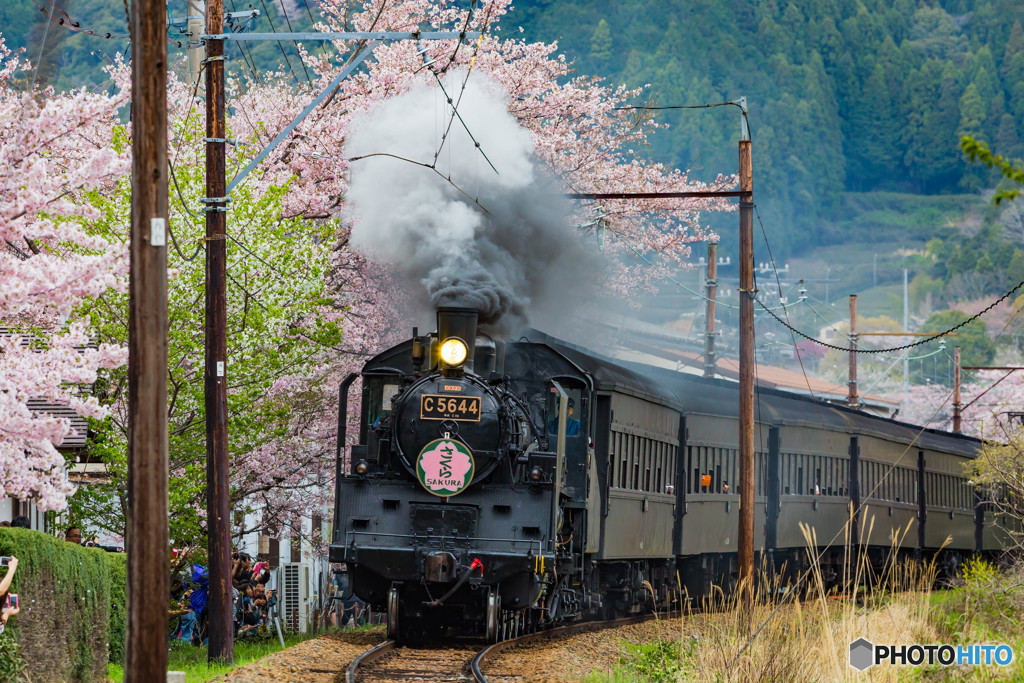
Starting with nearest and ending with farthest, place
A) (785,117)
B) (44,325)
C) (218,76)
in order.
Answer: (218,76), (44,325), (785,117)

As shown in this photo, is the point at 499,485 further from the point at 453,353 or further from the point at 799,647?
the point at 799,647

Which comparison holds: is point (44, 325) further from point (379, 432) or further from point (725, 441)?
point (725, 441)

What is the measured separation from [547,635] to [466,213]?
5181 mm

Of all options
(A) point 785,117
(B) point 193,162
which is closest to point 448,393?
(B) point 193,162

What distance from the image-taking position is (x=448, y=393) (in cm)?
1235

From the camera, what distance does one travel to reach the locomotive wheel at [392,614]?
1280 centimetres

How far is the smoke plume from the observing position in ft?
46.6

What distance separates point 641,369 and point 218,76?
902cm

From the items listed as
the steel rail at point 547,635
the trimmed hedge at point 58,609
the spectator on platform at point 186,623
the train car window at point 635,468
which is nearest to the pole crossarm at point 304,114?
the trimmed hedge at point 58,609

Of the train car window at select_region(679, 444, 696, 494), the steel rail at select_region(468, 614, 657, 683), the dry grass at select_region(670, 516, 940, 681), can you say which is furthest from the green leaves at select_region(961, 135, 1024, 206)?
the train car window at select_region(679, 444, 696, 494)

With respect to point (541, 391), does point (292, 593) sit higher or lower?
lower

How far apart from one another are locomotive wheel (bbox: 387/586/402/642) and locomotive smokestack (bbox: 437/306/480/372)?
2.42m

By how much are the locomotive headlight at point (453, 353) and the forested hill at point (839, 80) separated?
10238cm

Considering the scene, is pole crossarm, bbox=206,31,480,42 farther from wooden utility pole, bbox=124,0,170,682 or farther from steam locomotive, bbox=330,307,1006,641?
wooden utility pole, bbox=124,0,170,682
